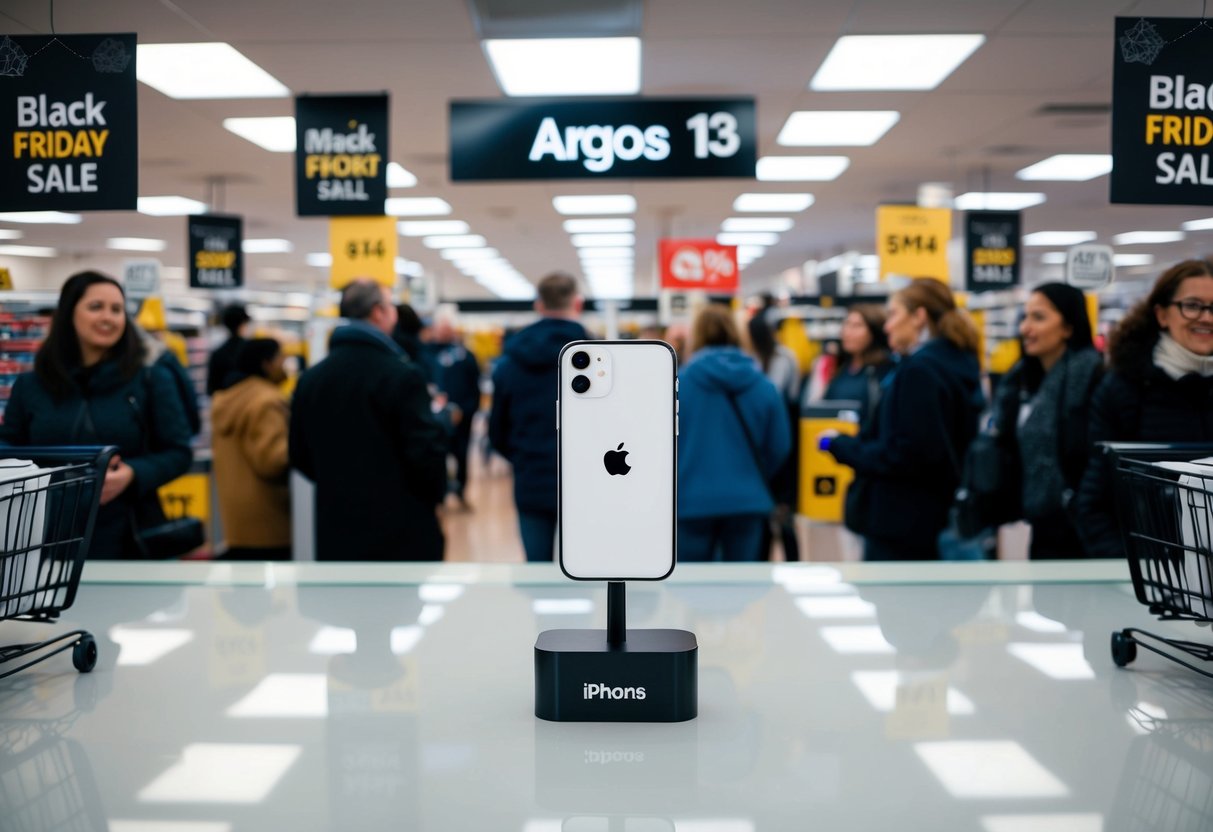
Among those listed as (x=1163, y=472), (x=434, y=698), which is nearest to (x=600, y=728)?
(x=434, y=698)

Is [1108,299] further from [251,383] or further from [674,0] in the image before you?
[251,383]

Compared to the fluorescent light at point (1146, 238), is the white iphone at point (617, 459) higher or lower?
lower

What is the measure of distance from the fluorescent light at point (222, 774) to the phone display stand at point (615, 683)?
28cm

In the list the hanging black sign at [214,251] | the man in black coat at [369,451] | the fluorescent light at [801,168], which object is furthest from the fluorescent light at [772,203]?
the man in black coat at [369,451]

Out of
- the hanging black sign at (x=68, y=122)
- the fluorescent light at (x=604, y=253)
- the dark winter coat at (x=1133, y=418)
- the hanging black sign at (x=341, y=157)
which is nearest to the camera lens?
the dark winter coat at (x=1133, y=418)

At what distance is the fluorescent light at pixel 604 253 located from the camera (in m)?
→ 17.0

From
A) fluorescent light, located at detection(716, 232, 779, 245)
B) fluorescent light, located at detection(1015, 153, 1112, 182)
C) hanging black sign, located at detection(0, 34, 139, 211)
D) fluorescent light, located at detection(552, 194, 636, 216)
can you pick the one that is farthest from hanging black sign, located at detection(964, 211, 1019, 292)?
hanging black sign, located at detection(0, 34, 139, 211)

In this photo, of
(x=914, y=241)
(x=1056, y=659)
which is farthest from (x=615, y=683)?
(x=914, y=241)

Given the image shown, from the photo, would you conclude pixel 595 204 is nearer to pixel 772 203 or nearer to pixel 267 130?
pixel 772 203

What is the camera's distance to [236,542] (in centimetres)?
455

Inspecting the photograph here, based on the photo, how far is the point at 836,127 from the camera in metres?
7.93

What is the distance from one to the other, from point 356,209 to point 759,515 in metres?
3.19

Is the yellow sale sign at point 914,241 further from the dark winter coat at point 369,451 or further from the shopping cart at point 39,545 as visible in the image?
the shopping cart at point 39,545

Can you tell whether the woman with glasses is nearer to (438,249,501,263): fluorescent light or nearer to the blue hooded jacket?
the blue hooded jacket
